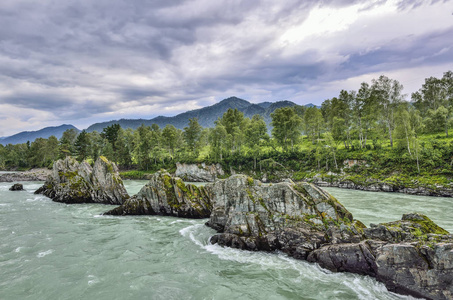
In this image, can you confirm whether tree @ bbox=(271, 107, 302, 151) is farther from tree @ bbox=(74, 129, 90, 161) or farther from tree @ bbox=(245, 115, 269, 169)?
tree @ bbox=(74, 129, 90, 161)

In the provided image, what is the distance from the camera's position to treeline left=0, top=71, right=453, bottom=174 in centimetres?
4897

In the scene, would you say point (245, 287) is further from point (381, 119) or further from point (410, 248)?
point (381, 119)

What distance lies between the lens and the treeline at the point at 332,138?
4897 centimetres

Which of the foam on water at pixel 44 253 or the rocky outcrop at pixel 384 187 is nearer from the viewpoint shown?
the foam on water at pixel 44 253

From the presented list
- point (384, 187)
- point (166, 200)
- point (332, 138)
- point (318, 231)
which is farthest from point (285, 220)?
point (332, 138)

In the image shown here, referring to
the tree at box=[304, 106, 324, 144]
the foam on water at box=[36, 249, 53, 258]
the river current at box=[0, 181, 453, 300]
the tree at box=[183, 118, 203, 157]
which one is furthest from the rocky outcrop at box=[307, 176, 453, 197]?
the foam on water at box=[36, 249, 53, 258]

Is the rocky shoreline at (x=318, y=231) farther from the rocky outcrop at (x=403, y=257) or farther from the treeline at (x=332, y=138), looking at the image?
the treeline at (x=332, y=138)

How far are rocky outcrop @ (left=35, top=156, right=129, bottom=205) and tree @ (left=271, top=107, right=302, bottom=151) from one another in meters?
51.6

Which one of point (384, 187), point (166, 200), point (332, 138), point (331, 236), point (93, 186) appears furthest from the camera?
point (332, 138)

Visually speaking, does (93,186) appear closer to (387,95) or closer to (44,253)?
(44,253)

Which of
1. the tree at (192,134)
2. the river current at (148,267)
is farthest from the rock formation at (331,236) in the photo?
the tree at (192,134)

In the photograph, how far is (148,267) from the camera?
1430 centimetres

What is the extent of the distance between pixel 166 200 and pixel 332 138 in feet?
157

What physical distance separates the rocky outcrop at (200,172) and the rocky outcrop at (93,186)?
39.7 meters
